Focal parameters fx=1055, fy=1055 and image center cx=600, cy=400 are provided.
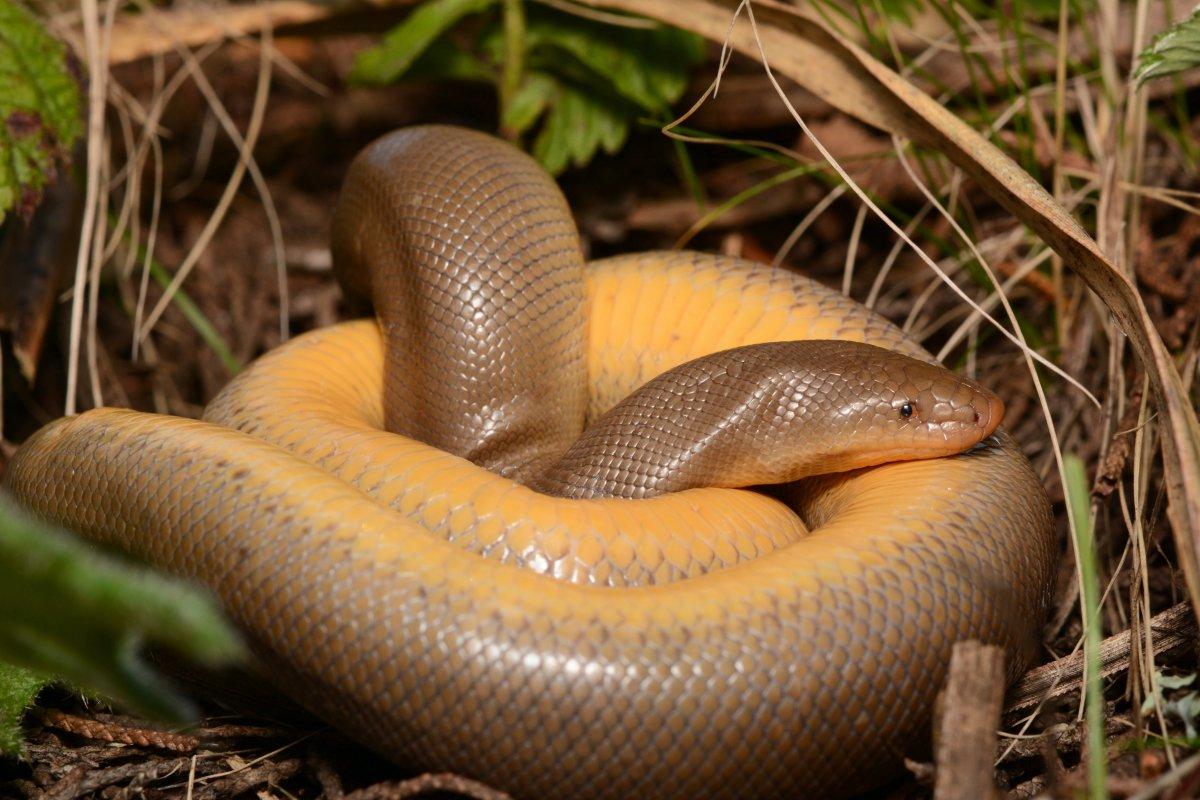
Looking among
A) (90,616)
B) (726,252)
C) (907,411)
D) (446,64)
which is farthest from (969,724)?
(446,64)

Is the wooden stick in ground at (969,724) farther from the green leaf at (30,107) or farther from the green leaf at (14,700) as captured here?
the green leaf at (30,107)

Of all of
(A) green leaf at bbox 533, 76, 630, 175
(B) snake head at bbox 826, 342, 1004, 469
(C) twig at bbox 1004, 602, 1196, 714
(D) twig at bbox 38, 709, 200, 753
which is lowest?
(D) twig at bbox 38, 709, 200, 753

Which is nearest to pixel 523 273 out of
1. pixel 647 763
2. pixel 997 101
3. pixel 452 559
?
pixel 452 559

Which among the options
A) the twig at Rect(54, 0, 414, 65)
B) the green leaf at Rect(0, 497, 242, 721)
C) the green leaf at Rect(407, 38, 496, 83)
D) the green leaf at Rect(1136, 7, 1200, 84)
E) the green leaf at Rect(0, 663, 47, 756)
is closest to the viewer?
the green leaf at Rect(0, 497, 242, 721)

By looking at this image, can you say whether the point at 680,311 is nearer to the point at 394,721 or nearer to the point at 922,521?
the point at 922,521

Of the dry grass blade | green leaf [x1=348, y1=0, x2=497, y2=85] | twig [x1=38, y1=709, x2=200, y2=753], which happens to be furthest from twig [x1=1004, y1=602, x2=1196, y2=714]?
green leaf [x1=348, y1=0, x2=497, y2=85]

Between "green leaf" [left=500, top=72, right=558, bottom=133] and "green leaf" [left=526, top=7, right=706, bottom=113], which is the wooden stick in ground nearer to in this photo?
"green leaf" [left=526, top=7, right=706, bottom=113]
